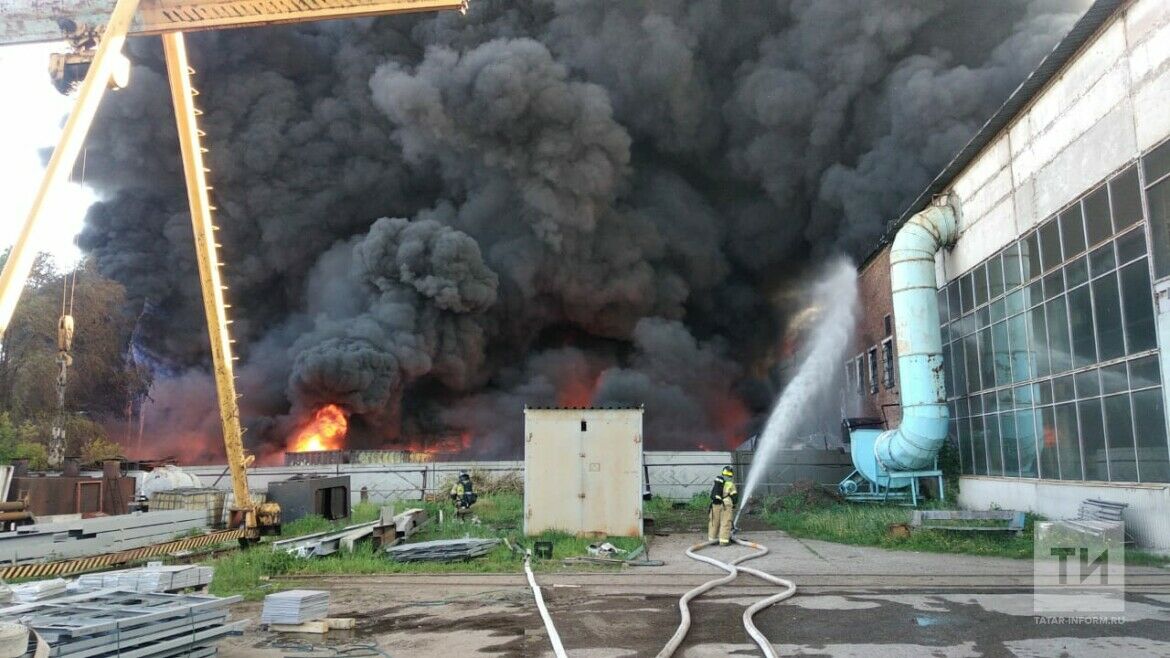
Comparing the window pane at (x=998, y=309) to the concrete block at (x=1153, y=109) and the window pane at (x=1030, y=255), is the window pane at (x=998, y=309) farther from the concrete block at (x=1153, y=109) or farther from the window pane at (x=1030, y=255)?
the concrete block at (x=1153, y=109)

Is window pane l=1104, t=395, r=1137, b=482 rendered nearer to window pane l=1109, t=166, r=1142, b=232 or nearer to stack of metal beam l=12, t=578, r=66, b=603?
window pane l=1109, t=166, r=1142, b=232

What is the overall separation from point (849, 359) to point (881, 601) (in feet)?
59.8

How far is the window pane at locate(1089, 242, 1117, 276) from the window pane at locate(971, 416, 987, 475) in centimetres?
495

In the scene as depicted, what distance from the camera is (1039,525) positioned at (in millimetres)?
10789

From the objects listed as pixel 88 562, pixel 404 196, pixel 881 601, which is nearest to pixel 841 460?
pixel 881 601

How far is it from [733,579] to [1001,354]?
28.8 feet

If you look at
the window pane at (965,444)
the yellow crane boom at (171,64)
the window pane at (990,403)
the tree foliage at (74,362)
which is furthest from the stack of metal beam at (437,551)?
the tree foliage at (74,362)

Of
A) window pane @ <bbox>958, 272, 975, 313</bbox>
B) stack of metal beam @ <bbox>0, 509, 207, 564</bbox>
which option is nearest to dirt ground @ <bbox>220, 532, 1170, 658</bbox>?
stack of metal beam @ <bbox>0, 509, 207, 564</bbox>

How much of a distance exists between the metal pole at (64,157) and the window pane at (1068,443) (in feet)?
44.2

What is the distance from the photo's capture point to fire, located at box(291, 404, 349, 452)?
93.9ft

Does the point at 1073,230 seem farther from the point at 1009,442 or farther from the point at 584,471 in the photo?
the point at 584,471

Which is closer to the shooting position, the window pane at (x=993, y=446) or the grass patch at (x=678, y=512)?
the window pane at (x=993, y=446)

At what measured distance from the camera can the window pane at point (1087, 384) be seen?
11.4m

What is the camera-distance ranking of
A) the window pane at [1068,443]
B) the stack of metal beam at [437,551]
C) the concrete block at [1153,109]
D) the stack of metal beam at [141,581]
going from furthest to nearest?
1. the window pane at [1068,443]
2. the stack of metal beam at [437,551]
3. the concrete block at [1153,109]
4. the stack of metal beam at [141,581]
